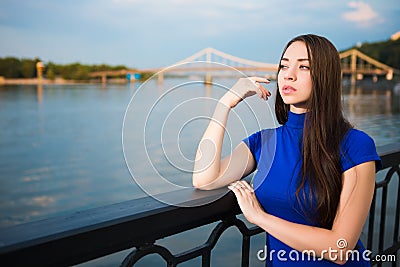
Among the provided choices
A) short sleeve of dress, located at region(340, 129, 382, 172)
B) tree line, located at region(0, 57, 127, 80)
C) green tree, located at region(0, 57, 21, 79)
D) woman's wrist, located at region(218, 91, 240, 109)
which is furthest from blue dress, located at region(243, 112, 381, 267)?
green tree, located at region(0, 57, 21, 79)

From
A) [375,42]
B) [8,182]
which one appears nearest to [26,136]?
[8,182]

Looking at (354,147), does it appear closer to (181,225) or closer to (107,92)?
(181,225)

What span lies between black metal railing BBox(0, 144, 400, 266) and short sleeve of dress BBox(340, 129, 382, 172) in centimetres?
26

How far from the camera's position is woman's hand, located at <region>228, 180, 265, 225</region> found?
973 millimetres

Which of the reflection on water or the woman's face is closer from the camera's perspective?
the woman's face

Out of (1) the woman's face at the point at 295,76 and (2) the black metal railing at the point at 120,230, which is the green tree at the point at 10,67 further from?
(2) the black metal railing at the point at 120,230

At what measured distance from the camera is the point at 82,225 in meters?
0.68

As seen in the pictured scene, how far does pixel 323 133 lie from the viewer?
1.04 meters

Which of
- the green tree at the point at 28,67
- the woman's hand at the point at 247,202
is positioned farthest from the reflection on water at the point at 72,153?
the green tree at the point at 28,67

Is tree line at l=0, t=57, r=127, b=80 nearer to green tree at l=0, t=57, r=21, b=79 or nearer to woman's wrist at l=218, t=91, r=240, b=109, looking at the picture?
green tree at l=0, t=57, r=21, b=79

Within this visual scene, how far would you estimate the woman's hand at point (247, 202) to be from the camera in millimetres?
973

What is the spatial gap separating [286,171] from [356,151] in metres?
0.16

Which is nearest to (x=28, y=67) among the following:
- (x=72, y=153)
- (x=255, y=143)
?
(x=72, y=153)

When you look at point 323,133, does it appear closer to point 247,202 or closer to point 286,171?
point 286,171
